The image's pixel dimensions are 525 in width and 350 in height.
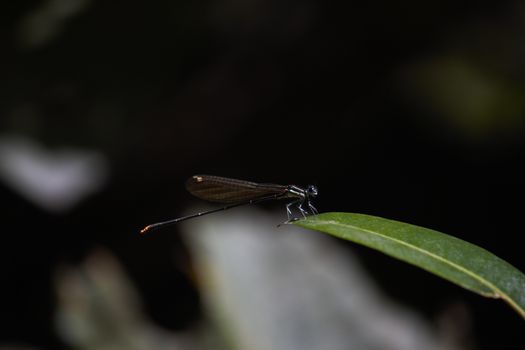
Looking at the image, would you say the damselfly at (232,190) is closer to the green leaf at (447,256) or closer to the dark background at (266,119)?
the green leaf at (447,256)

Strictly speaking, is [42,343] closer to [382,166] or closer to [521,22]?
[382,166]

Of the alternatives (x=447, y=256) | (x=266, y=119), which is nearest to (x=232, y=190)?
(x=447, y=256)

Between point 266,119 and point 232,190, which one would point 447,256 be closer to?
point 232,190

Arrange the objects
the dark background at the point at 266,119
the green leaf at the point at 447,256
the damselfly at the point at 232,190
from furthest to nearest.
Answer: the dark background at the point at 266,119, the damselfly at the point at 232,190, the green leaf at the point at 447,256

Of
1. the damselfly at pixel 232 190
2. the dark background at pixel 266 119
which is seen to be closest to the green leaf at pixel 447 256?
the damselfly at pixel 232 190

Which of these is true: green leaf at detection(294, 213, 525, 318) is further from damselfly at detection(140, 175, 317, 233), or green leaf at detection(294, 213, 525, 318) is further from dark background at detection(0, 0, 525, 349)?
dark background at detection(0, 0, 525, 349)

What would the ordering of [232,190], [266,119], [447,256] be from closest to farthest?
[447,256]
[232,190]
[266,119]
